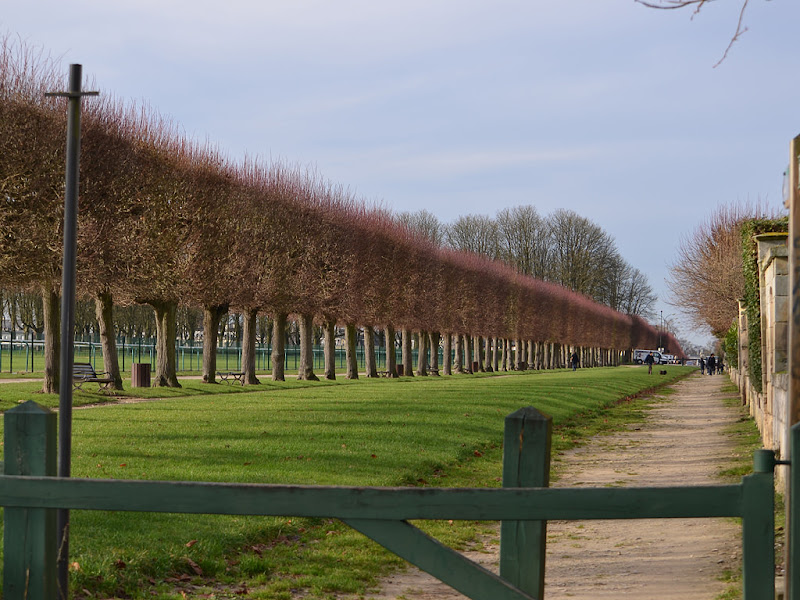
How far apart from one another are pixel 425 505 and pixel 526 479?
15.3 inches

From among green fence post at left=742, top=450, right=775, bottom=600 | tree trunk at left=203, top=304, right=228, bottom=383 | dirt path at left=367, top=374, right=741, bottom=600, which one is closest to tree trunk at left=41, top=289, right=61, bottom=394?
tree trunk at left=203, top=304, right=228, bottom=383

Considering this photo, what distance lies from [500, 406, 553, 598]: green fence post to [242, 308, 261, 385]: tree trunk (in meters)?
34.2

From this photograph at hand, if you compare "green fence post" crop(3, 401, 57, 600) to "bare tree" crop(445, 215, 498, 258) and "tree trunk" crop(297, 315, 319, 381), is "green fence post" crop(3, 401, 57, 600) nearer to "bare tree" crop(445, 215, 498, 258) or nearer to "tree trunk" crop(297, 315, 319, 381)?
"tree trunk" crop(297, 315, 319, 381)

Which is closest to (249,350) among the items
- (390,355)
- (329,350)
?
(329,350)

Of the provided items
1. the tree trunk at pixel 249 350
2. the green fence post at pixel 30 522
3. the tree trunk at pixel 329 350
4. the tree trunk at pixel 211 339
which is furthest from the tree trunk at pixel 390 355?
the green fence post at pixel 30 522

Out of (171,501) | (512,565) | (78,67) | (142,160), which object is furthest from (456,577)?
(142,160)

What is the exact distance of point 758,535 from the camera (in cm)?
337

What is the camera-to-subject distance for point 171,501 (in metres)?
3.49

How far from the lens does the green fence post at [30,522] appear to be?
142 inches

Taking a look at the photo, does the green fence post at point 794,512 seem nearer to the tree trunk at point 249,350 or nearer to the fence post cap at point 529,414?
the fence post cap at point 529,414

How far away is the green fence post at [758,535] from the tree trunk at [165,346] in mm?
30764

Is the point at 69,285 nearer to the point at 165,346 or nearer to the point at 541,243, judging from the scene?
the point at 165,346

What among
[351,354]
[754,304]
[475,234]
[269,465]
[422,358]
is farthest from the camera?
[475,234]

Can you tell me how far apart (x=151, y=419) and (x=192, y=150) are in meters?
17.6
